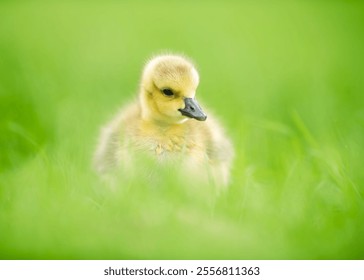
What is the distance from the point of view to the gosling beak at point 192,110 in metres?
2.69

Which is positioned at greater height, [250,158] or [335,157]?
[250,158]

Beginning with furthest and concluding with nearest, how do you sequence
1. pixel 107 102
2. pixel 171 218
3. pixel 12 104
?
pixel 107 102 → pixel 12 104 → pixel 171 218

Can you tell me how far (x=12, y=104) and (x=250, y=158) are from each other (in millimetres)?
1093

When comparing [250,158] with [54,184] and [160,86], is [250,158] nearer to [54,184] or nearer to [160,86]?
[160,86]

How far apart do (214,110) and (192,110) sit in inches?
31.0

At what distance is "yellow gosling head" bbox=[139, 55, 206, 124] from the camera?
2721mm

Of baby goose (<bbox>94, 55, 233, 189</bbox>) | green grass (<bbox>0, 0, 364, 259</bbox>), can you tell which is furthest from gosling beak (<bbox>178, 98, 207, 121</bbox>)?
green grass (<bbox>0, 0, 364, 259</bbox>)

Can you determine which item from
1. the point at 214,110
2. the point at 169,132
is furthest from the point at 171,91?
the point at 214,110

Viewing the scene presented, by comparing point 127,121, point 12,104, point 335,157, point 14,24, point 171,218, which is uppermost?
point 14,24

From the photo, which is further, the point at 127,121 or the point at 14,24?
the point at 14,24

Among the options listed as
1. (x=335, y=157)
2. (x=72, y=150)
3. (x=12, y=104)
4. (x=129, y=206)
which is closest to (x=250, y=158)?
(x=335, y=157)

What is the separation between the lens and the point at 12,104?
3527 mm

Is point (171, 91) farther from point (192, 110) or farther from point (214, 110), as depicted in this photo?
point (214, 110)

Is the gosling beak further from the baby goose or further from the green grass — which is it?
the green grass
